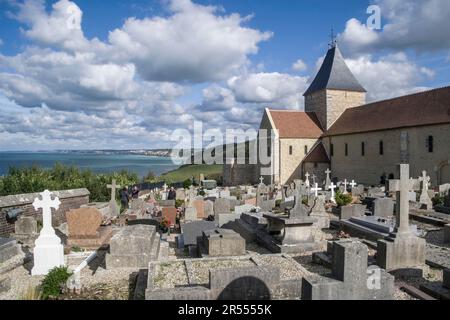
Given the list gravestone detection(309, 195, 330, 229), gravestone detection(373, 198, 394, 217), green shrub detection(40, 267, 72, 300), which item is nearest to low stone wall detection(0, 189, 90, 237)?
green shrub detection(40, 267, 72, 300)

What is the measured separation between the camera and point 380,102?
27922 millimetres

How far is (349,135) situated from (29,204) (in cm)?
2402

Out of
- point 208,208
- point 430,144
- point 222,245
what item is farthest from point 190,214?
point 430,144

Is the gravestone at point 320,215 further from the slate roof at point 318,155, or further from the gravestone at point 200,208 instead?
the slate roof at point 318,155

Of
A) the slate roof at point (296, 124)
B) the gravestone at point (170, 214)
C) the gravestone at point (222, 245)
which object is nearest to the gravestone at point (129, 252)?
the gravestone at point (222, 245)

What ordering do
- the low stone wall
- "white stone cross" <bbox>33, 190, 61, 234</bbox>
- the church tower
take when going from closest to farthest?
"white stone cross" <bbox>33, 190, 61, 234</bbox> → the low stone wall → the church tower

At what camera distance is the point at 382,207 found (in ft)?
40.2

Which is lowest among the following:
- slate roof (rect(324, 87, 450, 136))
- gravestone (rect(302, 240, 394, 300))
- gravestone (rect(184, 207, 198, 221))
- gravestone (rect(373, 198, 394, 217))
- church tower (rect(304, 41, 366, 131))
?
gravestone (rect(184, 207, 198, 221))

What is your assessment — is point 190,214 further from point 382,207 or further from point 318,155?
point 318,155

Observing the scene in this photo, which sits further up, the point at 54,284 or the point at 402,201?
the point at 402,201

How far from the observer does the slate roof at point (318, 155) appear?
31.5m

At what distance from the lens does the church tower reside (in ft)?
108

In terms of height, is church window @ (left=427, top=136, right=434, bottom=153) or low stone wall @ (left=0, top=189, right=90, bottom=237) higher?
church window @ (left=427, top=136, right=434, bottom=153)

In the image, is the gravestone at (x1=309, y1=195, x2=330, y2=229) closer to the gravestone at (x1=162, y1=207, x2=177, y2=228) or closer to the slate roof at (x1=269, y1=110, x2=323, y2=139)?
the gravestone at (x1=162, y1=207, x2=177, y2=228)
